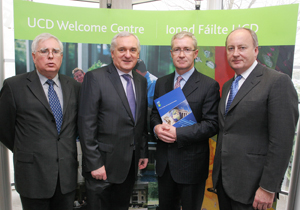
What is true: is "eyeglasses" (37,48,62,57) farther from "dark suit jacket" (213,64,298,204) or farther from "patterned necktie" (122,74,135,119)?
"dark suit jacket" (213,64,298,204)

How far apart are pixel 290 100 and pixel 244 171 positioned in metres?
0.66

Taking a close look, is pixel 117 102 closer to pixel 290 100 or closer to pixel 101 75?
pixel 101 75

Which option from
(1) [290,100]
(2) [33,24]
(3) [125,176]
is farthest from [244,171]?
(2) [33,24]

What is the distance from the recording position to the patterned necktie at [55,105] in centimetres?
200

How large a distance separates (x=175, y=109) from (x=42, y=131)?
1266mm

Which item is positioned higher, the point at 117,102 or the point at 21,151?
the point at 117,102

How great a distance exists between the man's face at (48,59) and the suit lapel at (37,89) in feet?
0.30

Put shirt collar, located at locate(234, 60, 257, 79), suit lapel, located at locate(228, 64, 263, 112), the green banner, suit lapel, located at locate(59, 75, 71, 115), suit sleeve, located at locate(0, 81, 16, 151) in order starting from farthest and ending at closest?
1. the green banner
2. suit lapel, located at locate(59, 75, 71, 115)
3. suit sleeve, located at locate(0, 81, 16, 151)
4. shirt collar, located at locate(234, 60, 257, 79)
5. suit lapel, located at locate(228, 64, 263, 112)

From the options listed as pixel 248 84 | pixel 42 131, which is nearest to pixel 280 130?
pixel 248 84

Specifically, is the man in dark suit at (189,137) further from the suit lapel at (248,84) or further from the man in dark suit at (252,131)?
the suit lapel at (248,84)

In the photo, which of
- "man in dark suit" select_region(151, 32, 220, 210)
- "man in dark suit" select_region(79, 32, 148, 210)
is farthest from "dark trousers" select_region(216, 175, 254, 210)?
"man in dark suit" select_region(79, 32, 148, 210)

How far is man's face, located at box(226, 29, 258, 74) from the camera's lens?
183cm

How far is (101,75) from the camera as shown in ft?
6.89

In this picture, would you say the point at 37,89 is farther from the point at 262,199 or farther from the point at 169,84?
the point at 262,199
